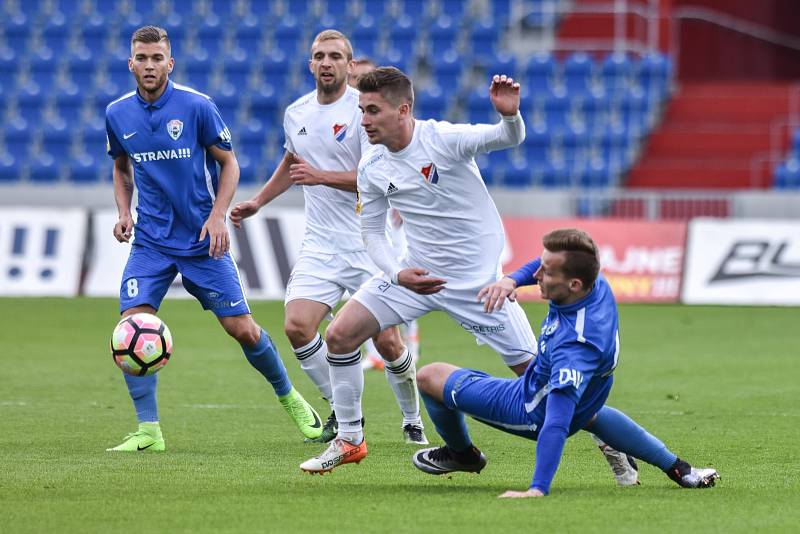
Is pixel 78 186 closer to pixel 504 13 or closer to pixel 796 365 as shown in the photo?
pixel 504 13

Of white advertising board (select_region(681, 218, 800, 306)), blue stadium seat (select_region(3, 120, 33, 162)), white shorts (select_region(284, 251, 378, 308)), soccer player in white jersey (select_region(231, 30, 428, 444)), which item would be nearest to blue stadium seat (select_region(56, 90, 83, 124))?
blue stadium seat (select_region(3, 120, 33, 162))

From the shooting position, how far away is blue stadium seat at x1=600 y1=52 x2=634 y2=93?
81.9 feet

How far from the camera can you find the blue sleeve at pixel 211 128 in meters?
8.49

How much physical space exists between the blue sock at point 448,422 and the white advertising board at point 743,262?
42.6ft

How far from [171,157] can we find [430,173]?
183 centimetres

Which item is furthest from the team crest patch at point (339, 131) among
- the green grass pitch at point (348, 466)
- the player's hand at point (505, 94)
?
the player's hand at point (505, 94)

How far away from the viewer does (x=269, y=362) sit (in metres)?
8.84

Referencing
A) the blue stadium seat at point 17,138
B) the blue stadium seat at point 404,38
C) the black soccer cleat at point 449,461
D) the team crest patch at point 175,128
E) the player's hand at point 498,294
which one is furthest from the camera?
the blue stadium seat at point 404,38

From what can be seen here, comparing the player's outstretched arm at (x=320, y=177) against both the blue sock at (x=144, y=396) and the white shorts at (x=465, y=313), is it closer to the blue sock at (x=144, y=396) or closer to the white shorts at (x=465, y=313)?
the white shorts at (x=465, y=313)

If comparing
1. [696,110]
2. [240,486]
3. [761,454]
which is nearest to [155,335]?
[240,486]

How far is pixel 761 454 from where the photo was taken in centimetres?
805

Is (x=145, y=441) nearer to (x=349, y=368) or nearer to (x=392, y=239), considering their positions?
(x=349, y=368)

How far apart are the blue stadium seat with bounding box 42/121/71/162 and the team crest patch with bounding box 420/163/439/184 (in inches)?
747

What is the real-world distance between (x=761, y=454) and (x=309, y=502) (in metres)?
2.95
